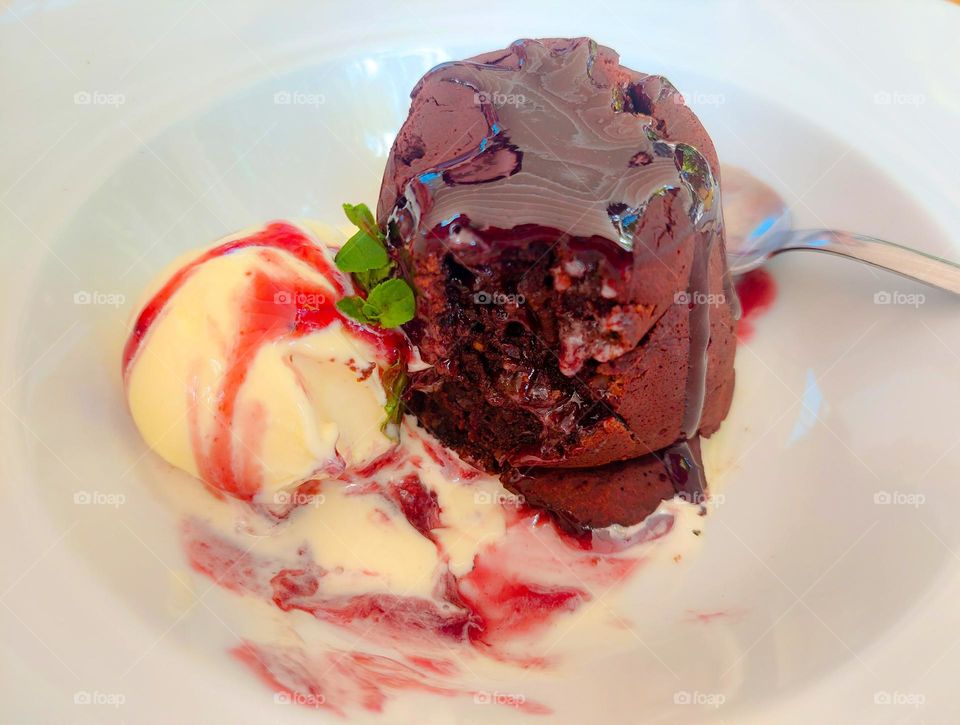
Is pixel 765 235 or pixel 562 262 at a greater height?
pixel 562 262

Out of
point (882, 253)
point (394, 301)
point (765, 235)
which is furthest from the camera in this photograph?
point (765, 235)

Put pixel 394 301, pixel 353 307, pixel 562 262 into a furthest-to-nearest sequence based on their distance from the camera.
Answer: pixel 353 307 → pixel 394 301 → pixel 562 262

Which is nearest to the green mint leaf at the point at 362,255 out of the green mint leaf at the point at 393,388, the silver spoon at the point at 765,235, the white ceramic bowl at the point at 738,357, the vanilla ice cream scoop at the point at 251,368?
the vanilla ice cream scoop at the point at 251,368

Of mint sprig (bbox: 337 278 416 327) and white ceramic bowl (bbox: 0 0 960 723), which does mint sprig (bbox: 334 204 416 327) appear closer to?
mint sprig (bbox: 337 278 416 327)

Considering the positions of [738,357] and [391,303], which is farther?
[738,357]

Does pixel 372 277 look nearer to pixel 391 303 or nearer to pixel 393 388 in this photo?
pixel 391 303

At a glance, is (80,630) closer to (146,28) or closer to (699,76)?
(146,28)

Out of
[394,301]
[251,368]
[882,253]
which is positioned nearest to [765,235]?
[882,253]
